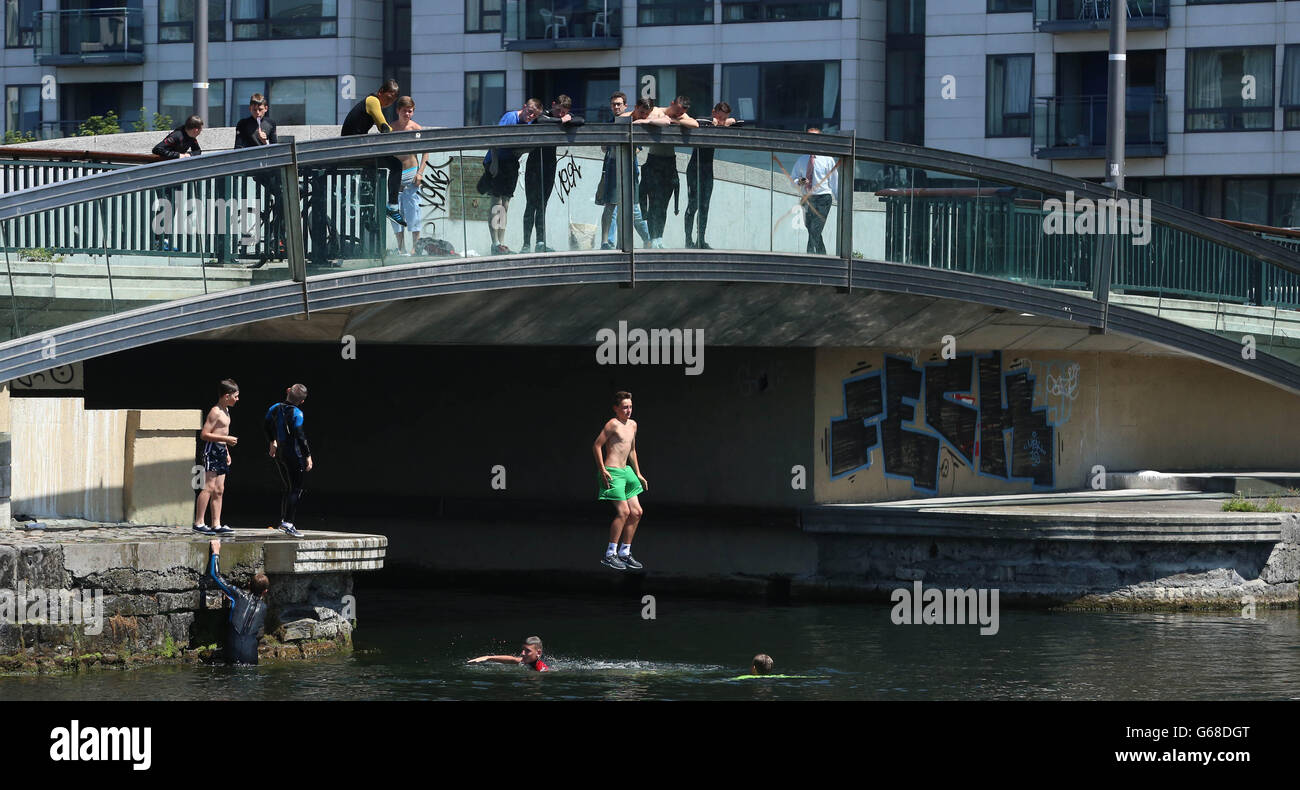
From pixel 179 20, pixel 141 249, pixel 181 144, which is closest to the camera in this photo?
pixel 141 249

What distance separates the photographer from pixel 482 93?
168 feet

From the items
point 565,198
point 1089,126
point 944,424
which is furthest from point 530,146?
point 1089,126

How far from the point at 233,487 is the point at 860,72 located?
23147mm

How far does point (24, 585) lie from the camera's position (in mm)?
18109

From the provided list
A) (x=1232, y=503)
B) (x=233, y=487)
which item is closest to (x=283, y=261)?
(x=233, y=487)

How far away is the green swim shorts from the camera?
2202 cm

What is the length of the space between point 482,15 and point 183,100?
27.3ft

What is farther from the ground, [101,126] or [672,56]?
[672,56]

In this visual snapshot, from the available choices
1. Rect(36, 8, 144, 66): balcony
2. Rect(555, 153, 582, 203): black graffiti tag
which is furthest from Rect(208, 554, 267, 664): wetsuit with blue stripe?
Rect(36, 8, 144, 66): balcony

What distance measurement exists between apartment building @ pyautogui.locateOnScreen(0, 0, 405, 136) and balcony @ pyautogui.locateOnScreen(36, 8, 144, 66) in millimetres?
26

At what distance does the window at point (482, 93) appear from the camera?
51.1 metres

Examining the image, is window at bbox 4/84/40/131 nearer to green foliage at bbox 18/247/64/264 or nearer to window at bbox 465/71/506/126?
window at bbox 465/71/506/126

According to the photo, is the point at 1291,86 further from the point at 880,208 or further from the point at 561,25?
the point at 880,208

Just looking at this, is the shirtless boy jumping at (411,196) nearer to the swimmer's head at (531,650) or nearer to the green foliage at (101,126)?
the swimmer's head at (531,650)
